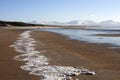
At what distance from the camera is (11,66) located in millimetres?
11609

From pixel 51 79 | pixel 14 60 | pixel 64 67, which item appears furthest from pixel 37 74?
pixel 14 60

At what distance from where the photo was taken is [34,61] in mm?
12719

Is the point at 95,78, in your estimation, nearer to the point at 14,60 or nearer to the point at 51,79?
the point at 51,79

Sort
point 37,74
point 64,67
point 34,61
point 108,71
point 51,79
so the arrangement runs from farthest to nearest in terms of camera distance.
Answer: point 34,61, point 64,67, point 108,71, point 37,74, point 51,79

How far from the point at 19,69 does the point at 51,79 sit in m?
2.41

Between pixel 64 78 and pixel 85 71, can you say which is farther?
pixel 85 71

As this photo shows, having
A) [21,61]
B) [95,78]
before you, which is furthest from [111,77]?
[21,61]

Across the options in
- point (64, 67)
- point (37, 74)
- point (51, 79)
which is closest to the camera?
point (51, 79)

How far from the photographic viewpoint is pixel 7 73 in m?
10.1

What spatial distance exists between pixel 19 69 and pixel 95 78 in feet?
11.7

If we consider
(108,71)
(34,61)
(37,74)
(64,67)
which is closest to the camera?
(37,74)

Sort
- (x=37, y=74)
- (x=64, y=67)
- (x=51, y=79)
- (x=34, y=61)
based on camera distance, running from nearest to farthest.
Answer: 1. (x=51, y=79)
2. (x=37, y=74)
3. (x=64, y=67)
4. (x=34, y=61)

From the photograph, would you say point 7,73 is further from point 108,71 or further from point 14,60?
point 108,71

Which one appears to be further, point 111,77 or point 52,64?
point 52,64
